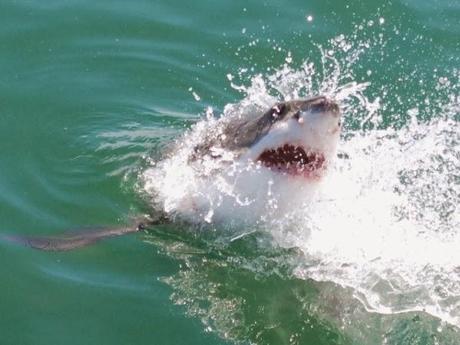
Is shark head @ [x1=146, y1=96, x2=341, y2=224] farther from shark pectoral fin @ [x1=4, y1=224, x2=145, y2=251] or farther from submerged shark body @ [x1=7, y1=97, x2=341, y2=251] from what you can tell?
shark pectoral fin @ [x1=4, y1=224, x2=145, y2=251]

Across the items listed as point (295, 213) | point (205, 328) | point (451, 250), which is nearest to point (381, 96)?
point (451, 250)

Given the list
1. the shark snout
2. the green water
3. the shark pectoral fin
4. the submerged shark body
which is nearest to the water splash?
the submerged shark body

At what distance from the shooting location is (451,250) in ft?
16.0

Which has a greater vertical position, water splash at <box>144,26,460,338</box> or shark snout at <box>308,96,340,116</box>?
shark snout at <box>308,96,340,116</box>

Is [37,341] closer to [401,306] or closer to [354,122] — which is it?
[401,306]

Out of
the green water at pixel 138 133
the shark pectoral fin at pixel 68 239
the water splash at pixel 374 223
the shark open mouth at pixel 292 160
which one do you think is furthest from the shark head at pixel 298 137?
the shark pectoral fin at pixel 68 239

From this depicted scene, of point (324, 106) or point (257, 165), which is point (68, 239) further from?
point (324, 106)

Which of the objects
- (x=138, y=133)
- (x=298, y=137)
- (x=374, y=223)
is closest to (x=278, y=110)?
(x=298, y=137)

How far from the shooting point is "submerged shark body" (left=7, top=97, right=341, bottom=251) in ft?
13.5

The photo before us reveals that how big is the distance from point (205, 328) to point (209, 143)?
3.35ft

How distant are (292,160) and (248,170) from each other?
0.77 feet

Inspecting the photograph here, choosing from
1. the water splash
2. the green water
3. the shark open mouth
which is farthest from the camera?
the water splash

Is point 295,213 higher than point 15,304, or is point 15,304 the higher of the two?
point 295,213

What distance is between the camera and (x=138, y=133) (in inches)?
237
